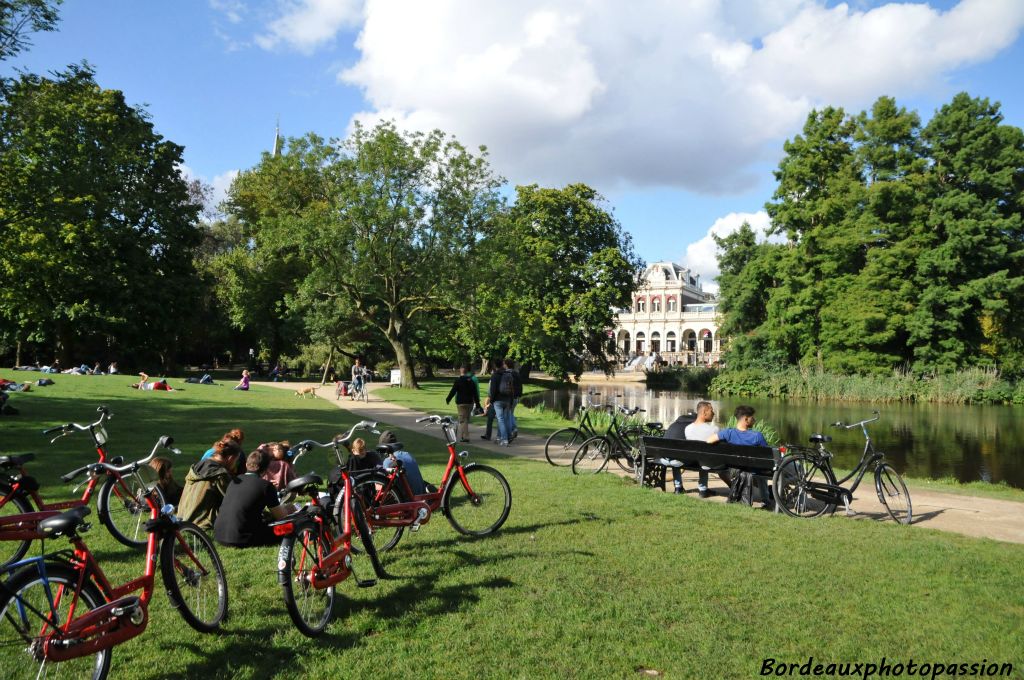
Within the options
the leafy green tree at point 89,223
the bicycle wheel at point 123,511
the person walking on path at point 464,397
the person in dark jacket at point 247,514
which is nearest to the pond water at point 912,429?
the person walking on path at point 464,397

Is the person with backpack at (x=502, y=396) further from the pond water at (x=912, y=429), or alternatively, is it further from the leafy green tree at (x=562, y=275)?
the leafy green tree at (x=562, y=275)

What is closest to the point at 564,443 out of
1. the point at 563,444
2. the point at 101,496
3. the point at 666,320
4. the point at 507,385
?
the point at 563,444

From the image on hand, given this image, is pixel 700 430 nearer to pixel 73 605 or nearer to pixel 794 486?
pixel 794 486

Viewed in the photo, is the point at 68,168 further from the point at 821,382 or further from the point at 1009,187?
the point at 1009,187

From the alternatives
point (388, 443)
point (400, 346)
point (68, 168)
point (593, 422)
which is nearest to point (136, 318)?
point (400, 346)

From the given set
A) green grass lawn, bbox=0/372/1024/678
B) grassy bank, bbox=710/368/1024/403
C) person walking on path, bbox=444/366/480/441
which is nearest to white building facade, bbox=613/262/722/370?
grassy bank, bbox=710/368/1024/403

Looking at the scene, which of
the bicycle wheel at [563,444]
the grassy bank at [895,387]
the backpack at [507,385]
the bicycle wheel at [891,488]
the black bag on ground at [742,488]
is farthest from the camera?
the grassy bank at [895,387]

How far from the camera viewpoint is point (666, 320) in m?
104

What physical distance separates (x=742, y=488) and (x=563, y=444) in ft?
13.8

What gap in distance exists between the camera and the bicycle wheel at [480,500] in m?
6.64

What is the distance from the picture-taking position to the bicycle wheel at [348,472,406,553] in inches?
221

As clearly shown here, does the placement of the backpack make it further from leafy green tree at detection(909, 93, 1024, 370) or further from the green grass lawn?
leafy green tree at detection(909, 93, 1024, 370)

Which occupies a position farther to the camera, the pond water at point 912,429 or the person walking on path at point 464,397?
the pond water at point 912,429

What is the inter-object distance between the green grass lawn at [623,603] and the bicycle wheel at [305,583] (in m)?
0.11
